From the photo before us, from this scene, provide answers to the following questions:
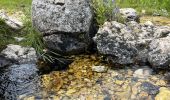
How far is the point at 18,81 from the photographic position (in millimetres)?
7043

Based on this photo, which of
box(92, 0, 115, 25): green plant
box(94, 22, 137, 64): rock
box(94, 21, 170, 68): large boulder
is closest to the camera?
box(94, 21, 170, 68): large boulder

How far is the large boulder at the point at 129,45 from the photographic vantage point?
723cm

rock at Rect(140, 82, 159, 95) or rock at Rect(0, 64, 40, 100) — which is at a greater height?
rock at Rect(0, 64, 40, 100)

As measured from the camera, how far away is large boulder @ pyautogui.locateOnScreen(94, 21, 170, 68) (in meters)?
7.23

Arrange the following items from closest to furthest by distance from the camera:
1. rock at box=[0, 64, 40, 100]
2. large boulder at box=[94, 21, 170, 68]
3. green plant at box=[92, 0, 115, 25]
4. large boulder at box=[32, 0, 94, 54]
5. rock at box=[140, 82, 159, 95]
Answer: rock at box=[140, 82, 159, 95]
rock at box=[0, 64, 40, 100]
large boulder at box=[94, 21, 170, 68]
large boulder at box=[32, 0, 94, 54]
green plant at box=[92, 0, 115, 25]

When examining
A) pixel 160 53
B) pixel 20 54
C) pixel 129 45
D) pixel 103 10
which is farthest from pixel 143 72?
pixel 20 54

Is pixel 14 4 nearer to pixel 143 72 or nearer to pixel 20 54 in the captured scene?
pixel 20 54

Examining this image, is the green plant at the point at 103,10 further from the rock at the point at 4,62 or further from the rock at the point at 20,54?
the rock at the point at 4,62

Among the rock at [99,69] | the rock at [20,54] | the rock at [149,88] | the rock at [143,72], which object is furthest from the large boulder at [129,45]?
the rock at [20,54]

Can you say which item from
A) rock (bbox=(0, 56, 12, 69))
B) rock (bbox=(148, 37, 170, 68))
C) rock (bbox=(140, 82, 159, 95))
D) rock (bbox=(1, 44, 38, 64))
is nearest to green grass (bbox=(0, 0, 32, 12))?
rock (bbox=(1, 44, 38, 64))

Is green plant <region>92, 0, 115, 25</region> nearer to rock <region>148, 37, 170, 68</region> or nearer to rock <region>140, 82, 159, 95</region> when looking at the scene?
rock <region>148, 37, 170, 68</region>

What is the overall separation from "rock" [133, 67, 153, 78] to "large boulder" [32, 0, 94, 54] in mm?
1577

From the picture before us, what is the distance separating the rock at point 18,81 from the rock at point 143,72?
82.8 inches

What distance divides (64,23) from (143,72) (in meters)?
2.18
